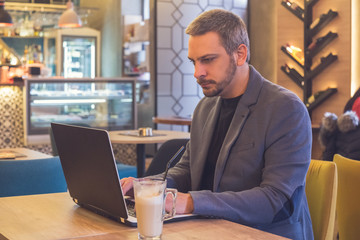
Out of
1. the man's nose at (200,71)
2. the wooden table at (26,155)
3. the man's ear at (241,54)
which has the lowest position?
the wooden table at (26,155)

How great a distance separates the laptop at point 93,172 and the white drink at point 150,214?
0.15m

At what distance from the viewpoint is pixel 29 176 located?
2.89 meters

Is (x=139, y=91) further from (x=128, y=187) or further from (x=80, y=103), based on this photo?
(x=128, y=187)

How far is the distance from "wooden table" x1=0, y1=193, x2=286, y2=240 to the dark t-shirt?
0.46m

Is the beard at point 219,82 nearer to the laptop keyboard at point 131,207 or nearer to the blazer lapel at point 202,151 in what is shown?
the blazer lapel at point 202,151

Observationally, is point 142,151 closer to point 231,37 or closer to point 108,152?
point 231,37

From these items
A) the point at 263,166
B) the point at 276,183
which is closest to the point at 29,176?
the point at 263,166

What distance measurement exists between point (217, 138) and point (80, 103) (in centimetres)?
523

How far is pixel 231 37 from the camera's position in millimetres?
1867

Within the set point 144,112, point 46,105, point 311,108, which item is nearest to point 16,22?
point 144,112

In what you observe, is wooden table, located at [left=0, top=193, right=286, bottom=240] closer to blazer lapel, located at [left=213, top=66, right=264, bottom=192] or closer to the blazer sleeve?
the blazer sleeve

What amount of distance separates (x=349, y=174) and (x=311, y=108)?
545 centimetres

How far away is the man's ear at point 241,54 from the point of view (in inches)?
74.7

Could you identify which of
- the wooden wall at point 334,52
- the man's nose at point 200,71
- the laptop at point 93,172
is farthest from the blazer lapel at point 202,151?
the wooden wall at point 334,52
